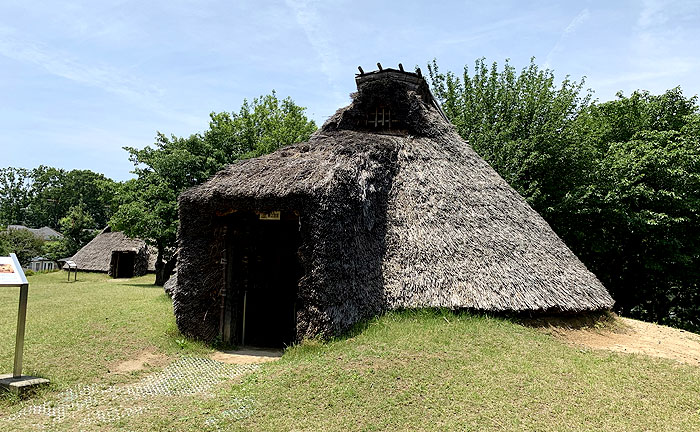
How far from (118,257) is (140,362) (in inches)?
985

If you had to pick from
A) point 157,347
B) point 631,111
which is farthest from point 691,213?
point 157,347

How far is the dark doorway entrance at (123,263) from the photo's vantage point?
29531 mm

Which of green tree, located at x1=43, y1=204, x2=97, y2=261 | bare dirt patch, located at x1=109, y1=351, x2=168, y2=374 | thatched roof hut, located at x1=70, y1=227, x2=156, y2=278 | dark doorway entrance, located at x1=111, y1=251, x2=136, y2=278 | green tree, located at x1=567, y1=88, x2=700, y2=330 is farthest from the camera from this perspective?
green tree, located at x1=43, y1=204, x2=97, y2=261

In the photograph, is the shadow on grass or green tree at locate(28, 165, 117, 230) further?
green tree at locate(28, 165, 117, 230)

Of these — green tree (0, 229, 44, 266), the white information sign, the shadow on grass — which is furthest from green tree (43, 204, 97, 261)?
the shadow on grass

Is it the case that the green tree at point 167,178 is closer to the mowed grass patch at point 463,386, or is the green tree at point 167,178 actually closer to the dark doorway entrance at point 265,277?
the dark doorway entrance at point 265,277

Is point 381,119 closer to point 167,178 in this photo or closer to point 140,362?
point 140,362

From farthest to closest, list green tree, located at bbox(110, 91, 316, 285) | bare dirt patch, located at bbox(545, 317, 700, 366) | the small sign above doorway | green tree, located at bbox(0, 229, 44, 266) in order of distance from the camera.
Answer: green tree, located at bbox(0, 229, 44, 266) → green tree, located at bbox(110, 91, 316, 285) → the small sign above doorway → bare dirt patch, located at bbox(545, 317, 700, 366)

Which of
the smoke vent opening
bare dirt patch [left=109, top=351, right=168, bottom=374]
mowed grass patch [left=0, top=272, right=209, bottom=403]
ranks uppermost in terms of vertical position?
the smoke vent opening

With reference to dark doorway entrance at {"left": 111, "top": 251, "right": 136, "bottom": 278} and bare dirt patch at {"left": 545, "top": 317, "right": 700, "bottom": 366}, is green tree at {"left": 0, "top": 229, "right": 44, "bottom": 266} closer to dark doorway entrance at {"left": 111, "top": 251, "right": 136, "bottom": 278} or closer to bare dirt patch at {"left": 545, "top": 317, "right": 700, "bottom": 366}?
dark doorway entrance at {"left": 111, "top": 251, "right": 136, "bottom": 278}

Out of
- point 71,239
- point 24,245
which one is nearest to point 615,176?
point 71,239

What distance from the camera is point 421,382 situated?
6.15m

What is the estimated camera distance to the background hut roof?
99.2 feet

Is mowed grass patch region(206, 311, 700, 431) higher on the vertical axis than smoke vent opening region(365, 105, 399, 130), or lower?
lower
